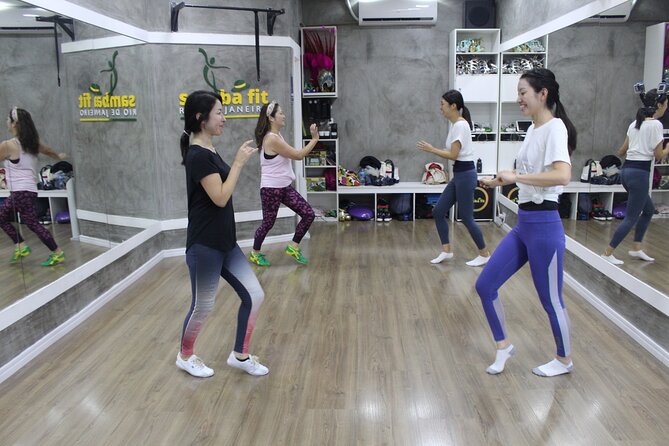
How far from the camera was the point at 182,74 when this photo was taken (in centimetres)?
600

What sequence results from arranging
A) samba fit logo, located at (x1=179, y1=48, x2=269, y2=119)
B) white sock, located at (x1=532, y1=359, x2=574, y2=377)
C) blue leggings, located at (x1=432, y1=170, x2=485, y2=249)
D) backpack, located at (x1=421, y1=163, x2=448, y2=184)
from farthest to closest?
backpack, located at (x1=421, y1=163, x2=448, y2=184), samba fit logo, located at (x1=179, y1=48, x2=269, y2=119), blue leggings, located at (x1=432, y1=170, x2=485, y2=249), white sock, located at (x1=532, y1=359, x2=574, y2=377)

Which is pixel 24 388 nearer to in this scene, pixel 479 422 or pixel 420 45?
pixel 479 422

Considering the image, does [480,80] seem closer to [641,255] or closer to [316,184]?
[316,184]

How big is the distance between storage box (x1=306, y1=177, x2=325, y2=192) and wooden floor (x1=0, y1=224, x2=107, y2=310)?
12.8ft

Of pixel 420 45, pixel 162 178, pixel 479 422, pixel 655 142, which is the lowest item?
pixel 479 422

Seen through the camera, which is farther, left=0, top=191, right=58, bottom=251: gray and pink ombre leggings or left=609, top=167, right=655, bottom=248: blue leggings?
left=609, top=167, right=655, bottom=248: blue leggings

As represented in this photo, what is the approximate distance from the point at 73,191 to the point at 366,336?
2.44 metres

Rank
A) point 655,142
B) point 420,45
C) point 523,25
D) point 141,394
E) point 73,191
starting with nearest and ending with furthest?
point 141,394 → point 655,142 → point 73,191 → point 523,25 → point 420,45

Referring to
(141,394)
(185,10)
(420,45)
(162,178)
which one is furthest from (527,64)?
(141,394)

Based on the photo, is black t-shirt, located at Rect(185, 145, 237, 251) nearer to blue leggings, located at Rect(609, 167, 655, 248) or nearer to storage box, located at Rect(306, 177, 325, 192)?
blue leggings, located at Rect(609, 167, 655, 248)

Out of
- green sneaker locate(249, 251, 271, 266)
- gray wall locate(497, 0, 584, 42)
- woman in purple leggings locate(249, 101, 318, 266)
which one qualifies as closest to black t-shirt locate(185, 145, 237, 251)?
woman in purple leggings locate(249, 101, 318, 266)

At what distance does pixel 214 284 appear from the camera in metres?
3.14

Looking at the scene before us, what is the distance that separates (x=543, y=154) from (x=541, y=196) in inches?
8.5

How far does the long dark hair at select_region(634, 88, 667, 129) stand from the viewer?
12.8 ft
